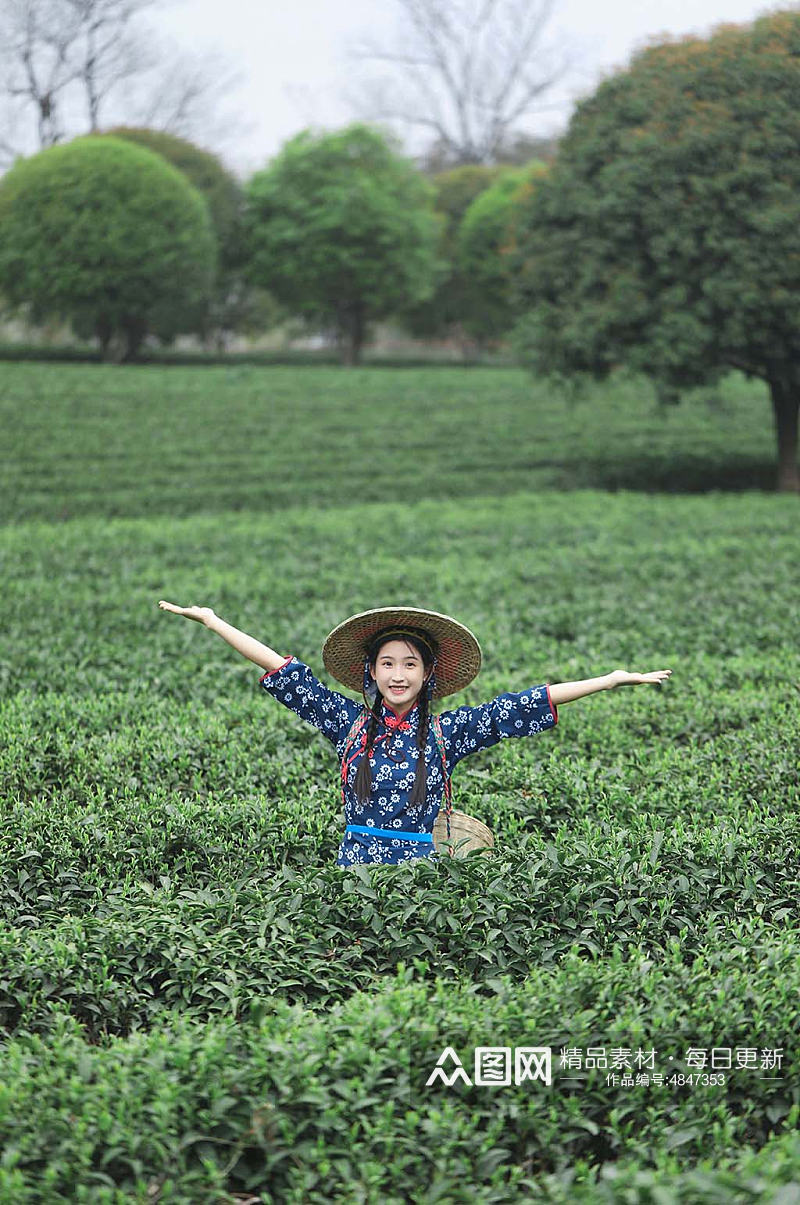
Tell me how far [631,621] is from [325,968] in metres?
5.27

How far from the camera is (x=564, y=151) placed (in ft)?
56.0

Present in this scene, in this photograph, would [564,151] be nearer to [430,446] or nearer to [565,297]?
[565,297]

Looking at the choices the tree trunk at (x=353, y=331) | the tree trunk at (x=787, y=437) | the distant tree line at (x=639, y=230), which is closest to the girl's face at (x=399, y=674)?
the distant tree line at (x=639, y=230)

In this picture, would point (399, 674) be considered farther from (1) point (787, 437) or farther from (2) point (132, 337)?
(2) point (132, 337)

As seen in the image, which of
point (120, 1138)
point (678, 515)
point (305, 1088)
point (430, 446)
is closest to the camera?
point (120, 1138)

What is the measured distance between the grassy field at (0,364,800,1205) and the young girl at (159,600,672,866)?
20 centimetres

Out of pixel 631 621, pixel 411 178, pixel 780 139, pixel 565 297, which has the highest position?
pixel 411 178

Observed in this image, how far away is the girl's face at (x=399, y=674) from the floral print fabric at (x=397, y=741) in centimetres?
7

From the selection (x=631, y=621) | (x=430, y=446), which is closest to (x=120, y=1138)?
(x=631, y=621)

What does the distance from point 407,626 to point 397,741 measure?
41cm

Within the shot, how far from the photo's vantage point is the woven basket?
3.94m

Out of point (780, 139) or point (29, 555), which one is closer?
point (29, 555)

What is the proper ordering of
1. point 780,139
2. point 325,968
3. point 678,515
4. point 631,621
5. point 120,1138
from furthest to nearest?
1. point 780,139
2. point 678,515
3. point 631,621
4. point 325,968
5. point 120,1138

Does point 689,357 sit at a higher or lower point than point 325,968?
higher
